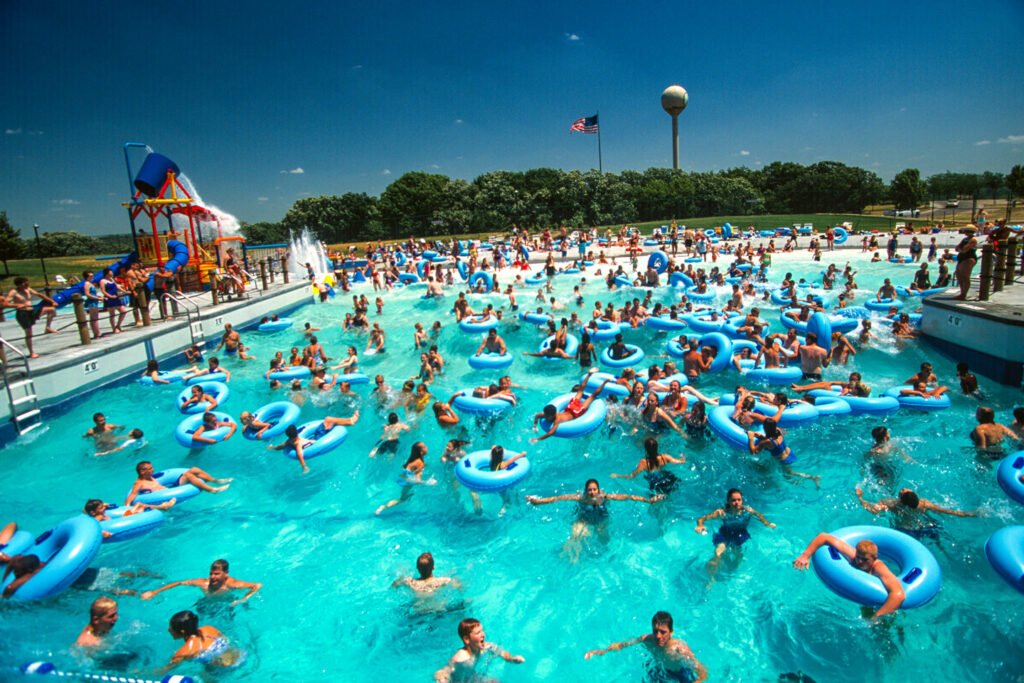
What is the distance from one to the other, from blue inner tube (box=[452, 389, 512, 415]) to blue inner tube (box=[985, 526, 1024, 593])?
591cm

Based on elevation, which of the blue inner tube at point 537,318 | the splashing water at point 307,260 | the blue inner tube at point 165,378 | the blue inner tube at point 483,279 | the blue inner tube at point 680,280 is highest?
the splashing water at point 307,260

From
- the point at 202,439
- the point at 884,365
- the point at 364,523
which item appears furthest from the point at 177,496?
the point at 884,365

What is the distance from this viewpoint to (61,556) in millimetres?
4949

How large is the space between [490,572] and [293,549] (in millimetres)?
2459

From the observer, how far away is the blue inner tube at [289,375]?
35.4 ft

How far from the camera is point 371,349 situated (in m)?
14.0

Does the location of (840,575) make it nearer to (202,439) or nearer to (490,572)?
(490,572)

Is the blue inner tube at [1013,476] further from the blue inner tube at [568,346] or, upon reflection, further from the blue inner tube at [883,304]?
the blue inner tube at [883,304]

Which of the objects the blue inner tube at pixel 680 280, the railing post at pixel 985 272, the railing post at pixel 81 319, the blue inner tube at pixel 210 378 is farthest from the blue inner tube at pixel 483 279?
the railing post at pixel 985 272

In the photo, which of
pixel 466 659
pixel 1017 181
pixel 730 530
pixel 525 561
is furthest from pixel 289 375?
pixel 1017 181

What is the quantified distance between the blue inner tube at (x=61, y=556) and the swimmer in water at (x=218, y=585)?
0.73m

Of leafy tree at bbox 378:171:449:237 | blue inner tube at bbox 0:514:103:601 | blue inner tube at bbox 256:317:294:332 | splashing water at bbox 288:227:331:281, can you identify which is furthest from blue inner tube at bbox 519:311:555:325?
leafy tree at bbox 378:171:449:237

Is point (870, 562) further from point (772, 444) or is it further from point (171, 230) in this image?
point (171, 230)

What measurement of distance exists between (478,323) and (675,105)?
6000 centimetres
